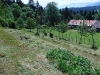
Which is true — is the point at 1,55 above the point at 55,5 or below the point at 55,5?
below

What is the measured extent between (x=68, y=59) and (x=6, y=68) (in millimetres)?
6492

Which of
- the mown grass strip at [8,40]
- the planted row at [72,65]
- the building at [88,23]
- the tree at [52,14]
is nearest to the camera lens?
the planted row at [72,65]

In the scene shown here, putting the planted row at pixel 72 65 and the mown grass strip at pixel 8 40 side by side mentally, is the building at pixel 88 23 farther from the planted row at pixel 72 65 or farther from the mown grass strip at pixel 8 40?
the planted row at pixel 72 65

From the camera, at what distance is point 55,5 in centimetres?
9106

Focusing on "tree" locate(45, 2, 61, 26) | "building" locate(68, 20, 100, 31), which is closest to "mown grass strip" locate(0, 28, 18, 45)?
"building" locate(68, 20, 100, 31)

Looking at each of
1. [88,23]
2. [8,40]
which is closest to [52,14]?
[88,23]

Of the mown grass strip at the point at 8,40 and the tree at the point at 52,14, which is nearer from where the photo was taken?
the mown grass strip at the point at 8,40

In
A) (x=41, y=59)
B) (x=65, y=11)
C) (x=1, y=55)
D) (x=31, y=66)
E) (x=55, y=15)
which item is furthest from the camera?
(x=65, y=11)

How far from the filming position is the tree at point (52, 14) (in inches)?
3538

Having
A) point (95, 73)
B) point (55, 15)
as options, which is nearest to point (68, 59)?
point (95, 73)

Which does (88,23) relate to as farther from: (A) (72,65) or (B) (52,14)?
(A) (72,65)

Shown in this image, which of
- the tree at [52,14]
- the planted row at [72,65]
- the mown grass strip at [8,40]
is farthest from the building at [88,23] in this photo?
the planted row at [72,65]

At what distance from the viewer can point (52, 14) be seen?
3543 inches

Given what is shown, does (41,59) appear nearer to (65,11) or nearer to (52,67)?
(52,67)
